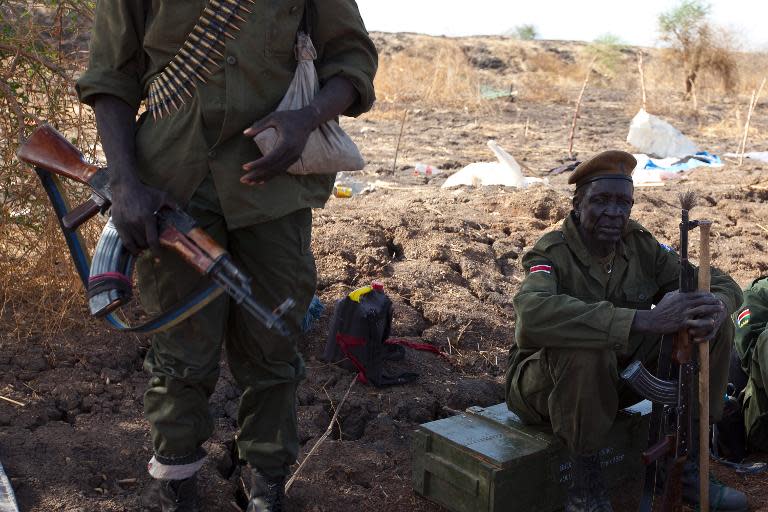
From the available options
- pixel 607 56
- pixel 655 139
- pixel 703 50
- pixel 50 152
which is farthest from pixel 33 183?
pixel 607 56

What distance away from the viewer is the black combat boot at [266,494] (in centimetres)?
290

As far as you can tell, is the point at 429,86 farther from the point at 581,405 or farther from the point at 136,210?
the point at 136,210

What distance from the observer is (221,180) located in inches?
98.8

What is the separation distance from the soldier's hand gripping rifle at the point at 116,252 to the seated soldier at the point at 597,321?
40.7 inches

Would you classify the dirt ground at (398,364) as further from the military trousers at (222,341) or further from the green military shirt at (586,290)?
the green military shirt at (586,290)

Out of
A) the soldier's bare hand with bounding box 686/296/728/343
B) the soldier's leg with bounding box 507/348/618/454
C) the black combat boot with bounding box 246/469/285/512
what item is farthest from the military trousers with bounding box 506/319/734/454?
the black combat boot with bounding box 246/469/285/512

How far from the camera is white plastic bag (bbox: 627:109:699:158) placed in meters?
12.0

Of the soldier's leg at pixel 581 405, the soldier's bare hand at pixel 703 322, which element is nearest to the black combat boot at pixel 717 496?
the soldier's leg at pixel 581 405

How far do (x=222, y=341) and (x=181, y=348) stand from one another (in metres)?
0.14

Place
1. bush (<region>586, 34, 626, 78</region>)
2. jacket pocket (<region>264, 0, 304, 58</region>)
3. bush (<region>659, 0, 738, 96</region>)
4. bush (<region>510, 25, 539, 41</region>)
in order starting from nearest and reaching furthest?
jacket pocket (<region>264, 0, 304, 58</region>), bush (<region>659, 0, 738, 96</region>), bush (<region>586, 34, 626, 78</region>), bush (<region>510, 25, 539, 41</region>)

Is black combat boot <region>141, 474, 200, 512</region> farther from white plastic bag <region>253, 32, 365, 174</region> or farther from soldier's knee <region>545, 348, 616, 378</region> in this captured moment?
soldier's knee <region>545, 348, 616, 378</region>

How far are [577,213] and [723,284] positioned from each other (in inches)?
24.3

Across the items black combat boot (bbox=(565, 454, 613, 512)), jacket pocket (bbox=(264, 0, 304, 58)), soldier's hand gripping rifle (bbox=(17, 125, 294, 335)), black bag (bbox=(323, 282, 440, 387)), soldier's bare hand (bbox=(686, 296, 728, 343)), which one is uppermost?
jacket pocket (bbox=(264, 0, 304, 58))

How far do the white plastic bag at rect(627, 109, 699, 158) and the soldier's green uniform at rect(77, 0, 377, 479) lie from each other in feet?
33.0
